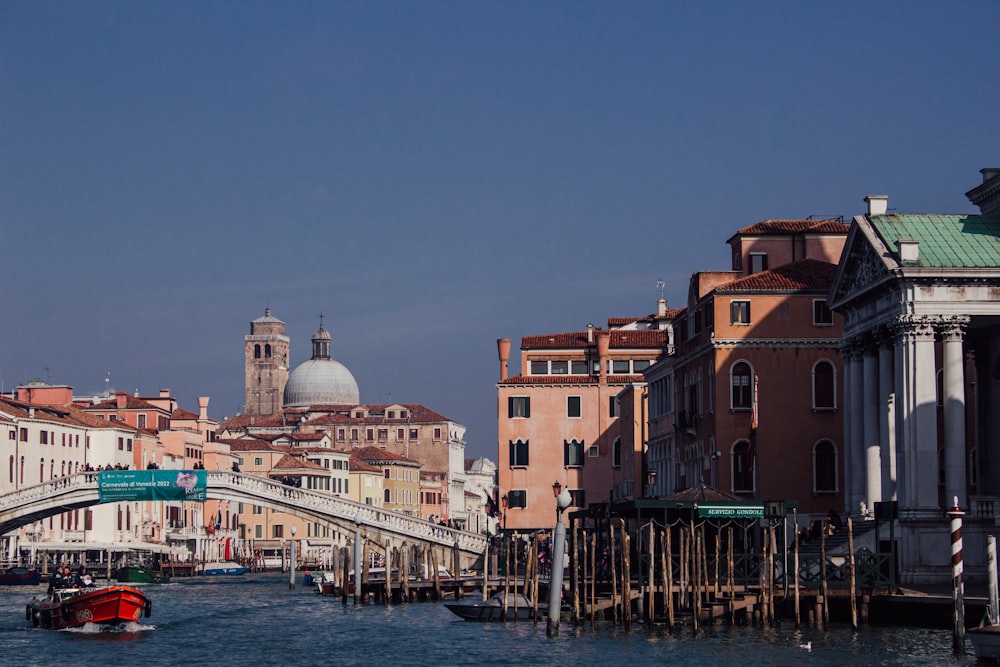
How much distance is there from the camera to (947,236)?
3331cm

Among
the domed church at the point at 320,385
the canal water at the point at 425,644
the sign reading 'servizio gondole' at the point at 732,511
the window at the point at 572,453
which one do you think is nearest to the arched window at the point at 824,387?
the canal water at the point at 425,644

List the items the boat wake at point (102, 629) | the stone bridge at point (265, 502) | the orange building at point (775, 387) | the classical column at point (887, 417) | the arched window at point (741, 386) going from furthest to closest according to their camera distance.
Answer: the stone bridge at point (265, 502)
the arched window at point (741, 386)
the orange building at point (775, 387)
the boat wake at point (102, 629)
the classical column at point (887, 417)

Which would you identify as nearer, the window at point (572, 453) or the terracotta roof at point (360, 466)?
the window at point (572, 453)

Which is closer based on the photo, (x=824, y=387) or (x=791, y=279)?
(x=824, y=387)

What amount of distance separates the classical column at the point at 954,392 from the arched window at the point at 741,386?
9.70 metres

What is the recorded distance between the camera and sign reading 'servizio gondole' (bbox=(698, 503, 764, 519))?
31.4 metres

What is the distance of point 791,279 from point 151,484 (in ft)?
74.3

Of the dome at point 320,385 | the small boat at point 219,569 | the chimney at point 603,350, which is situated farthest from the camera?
the dome at point 320,385

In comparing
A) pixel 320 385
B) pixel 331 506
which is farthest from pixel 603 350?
pixel 320 385

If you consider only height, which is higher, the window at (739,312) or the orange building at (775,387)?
the window at (739,312)

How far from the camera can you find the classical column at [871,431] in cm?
3488

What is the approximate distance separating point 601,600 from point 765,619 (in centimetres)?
386

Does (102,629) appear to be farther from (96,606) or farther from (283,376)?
(283,376)

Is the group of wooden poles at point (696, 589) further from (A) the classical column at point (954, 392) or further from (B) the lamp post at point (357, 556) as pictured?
(B) the lamp post at point (357, 556)
